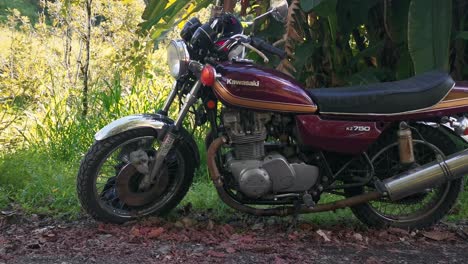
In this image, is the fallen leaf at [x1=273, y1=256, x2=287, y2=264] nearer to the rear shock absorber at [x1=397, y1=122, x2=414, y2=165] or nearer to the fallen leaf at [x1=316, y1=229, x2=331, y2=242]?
the fallen leaf at [x1=316, y1=229, x2=331, y2=242]

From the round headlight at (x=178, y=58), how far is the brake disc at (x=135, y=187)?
0.63 meters

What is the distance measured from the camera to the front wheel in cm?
372

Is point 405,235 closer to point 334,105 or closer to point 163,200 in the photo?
point 334,105

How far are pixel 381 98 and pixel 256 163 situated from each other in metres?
0.85

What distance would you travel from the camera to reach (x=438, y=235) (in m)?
3.81

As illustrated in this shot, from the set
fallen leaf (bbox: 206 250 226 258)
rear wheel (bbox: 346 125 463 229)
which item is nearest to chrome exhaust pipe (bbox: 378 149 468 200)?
rear wheel (bbox: 346 125 463 229)

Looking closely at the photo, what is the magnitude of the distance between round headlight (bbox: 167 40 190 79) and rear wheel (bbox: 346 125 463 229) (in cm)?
132

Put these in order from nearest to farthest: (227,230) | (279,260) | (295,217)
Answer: (279,260)
(227,230)
(295,217)

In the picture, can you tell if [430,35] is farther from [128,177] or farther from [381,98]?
[128,177]

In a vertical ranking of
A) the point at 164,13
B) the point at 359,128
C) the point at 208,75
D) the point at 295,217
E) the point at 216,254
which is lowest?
the point at 216,254

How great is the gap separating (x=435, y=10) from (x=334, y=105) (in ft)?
3.97

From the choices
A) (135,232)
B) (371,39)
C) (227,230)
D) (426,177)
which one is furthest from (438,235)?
(371,39)

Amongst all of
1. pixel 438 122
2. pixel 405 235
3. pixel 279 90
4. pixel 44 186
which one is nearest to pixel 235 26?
pixel 279 90

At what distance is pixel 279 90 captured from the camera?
356 centimetres
